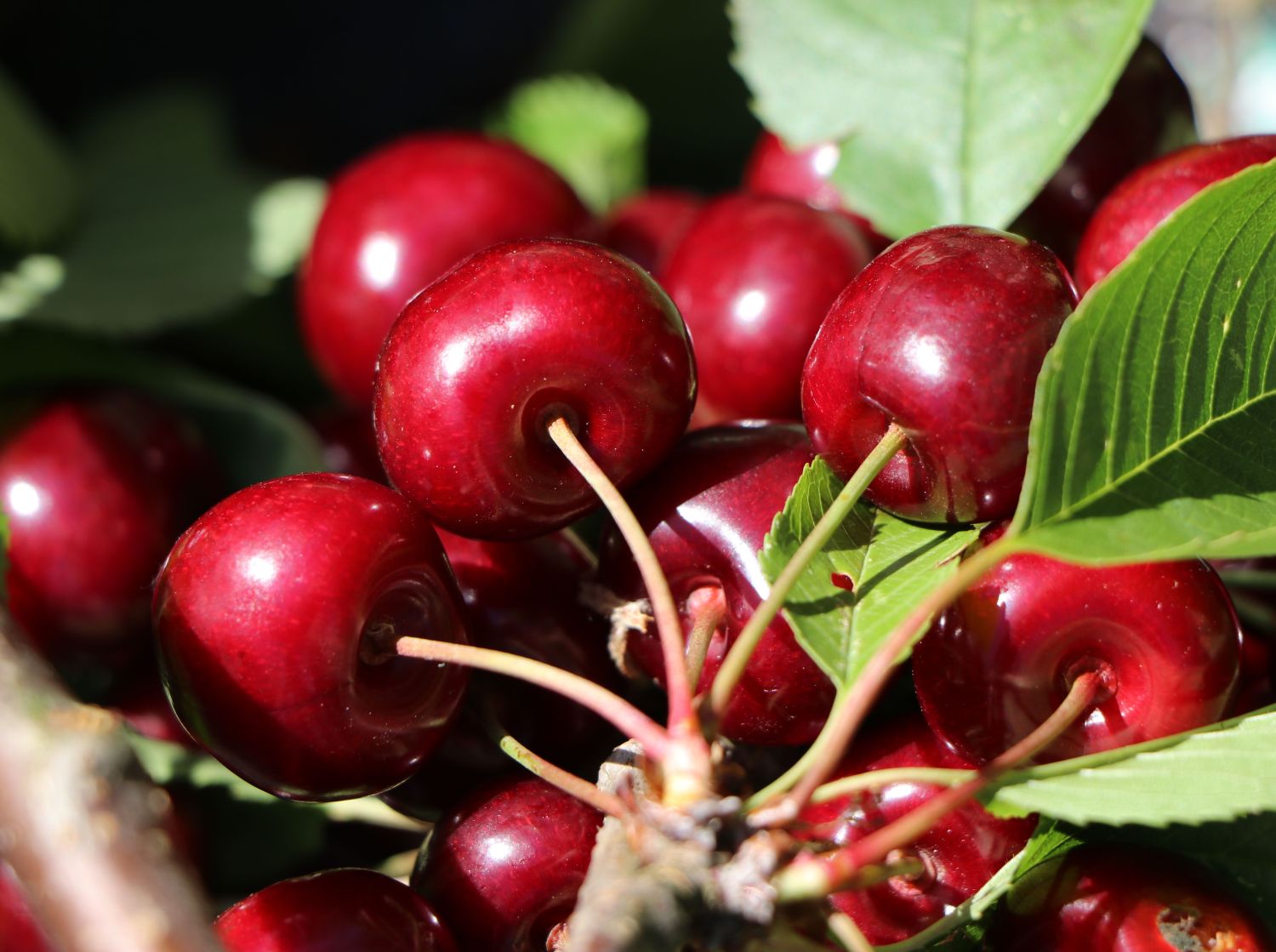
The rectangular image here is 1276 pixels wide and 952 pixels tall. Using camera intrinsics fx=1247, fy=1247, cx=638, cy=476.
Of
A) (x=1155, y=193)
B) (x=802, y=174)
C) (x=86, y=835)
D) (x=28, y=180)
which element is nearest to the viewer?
(x=86, y=835)

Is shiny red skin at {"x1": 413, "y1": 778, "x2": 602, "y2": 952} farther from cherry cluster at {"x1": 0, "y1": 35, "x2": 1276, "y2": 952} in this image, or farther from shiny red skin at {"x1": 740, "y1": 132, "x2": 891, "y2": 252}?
shiny red skin at {"x1": 740, "y1": 132, "x2": 891, "y2": 252}

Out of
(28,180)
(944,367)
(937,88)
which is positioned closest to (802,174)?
(937,88)

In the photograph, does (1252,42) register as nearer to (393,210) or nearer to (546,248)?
(393,210)

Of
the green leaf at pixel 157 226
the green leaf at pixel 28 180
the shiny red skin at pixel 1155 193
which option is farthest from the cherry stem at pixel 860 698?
the green leaf at pixel 28 180

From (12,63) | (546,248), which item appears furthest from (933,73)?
(12,63)

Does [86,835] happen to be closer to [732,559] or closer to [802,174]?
[732,559]

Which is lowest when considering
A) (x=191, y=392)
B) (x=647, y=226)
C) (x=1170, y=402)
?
(x=191, y=392)

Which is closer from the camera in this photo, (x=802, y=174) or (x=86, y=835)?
(x=86, y=835)

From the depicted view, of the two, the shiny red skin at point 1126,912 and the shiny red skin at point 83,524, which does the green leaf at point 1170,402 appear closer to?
the shiny red skin at point 1126,912
